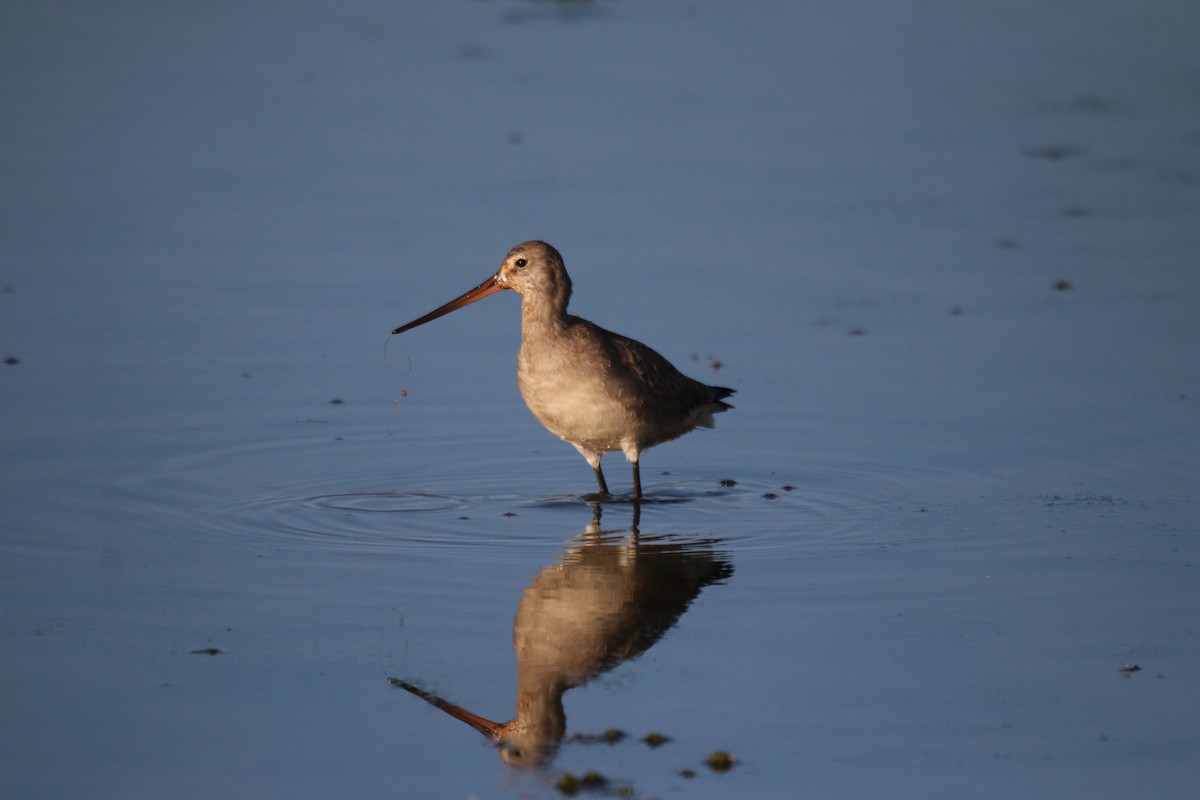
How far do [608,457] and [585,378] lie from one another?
1293 millimetres

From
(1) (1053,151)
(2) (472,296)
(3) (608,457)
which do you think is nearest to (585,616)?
(2) (472,296)

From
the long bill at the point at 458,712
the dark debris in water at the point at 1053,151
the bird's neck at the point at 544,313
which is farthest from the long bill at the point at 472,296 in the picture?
the dark debris in water at the point at 1053,151

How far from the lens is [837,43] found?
749 inches

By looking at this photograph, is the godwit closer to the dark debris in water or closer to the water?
the water

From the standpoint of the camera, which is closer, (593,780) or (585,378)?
(593,780)

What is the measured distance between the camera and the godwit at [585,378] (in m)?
8.01

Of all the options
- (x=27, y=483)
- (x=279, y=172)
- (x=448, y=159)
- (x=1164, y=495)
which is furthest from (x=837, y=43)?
(x=27, y=483)

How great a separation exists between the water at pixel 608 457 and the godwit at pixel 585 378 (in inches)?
11.9

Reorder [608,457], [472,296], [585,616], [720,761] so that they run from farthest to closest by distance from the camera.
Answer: [608,457] → [472,296] → [585,616] → [720,761]

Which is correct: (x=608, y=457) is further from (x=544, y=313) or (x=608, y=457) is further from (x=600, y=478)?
(x=544, y=313)

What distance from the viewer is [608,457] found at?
9250mm

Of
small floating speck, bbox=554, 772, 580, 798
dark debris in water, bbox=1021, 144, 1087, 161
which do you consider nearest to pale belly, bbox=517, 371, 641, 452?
small floating speck, bbox=554, 772, 580, 798

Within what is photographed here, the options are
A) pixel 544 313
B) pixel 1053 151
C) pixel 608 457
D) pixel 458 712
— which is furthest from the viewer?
pixel 1053 151

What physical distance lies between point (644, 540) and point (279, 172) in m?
7.24
